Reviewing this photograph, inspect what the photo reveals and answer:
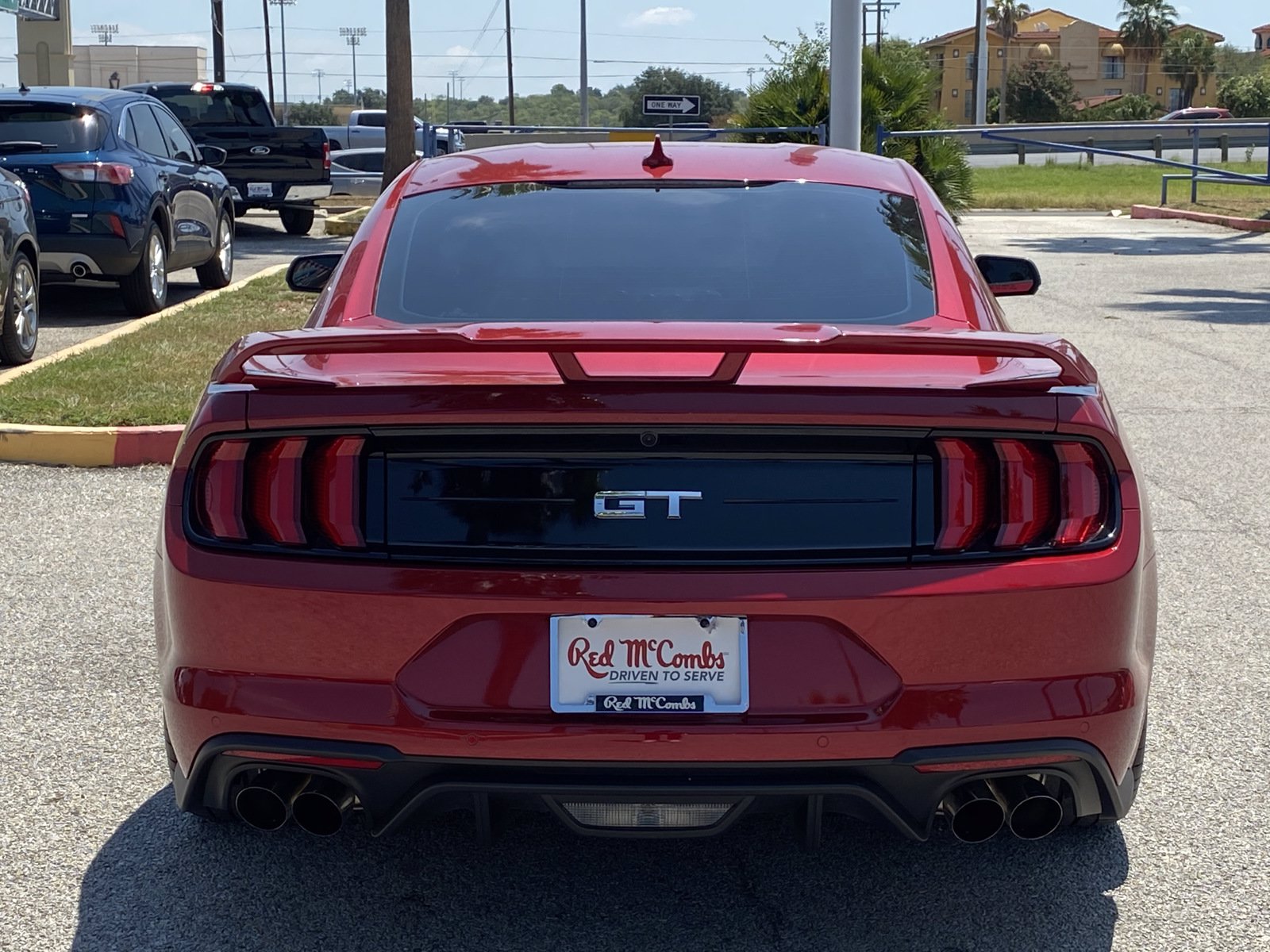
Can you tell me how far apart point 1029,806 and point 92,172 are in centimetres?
1028

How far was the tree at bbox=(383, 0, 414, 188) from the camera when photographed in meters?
19.3

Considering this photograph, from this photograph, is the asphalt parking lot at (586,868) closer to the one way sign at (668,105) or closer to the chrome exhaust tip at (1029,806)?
the chrome exhaust tip at (1029,806)

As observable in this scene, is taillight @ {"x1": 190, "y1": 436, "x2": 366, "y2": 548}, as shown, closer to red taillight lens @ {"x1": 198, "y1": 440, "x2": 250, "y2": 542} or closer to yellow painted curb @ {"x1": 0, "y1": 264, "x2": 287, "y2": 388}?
red taillight lens @ {"x1": 198, "y1": 440, "x2": 250, "y2": 542}

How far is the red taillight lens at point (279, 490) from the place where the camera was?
2.97m

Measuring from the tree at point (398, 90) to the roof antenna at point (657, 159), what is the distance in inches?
612

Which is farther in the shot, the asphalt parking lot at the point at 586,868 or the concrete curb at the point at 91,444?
the concrete curb at the point at 91,444

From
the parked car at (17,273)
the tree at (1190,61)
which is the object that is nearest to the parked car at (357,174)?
the parked car at (17,273)

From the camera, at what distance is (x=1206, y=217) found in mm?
25562

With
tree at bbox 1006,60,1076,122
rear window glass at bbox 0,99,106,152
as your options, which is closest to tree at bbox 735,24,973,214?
rear window glass at bbox 0,99,106,152

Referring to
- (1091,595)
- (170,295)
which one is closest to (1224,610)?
(1091,595)

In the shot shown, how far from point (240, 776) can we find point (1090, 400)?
1752mm

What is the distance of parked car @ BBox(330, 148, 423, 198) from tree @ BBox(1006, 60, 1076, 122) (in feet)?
223

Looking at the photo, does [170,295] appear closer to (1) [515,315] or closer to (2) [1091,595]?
(1) [515,315]

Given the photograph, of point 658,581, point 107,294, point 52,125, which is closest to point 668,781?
point 658,581
